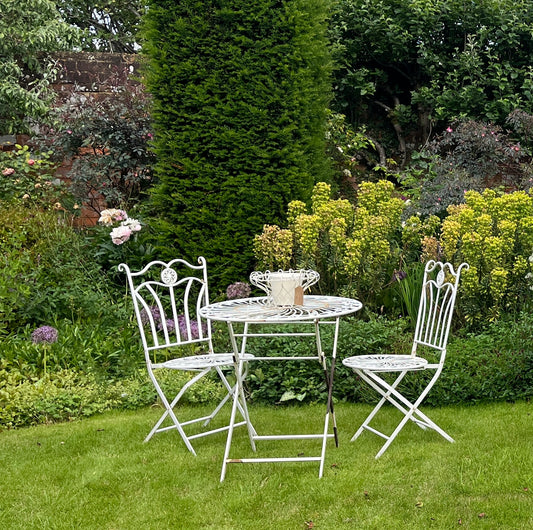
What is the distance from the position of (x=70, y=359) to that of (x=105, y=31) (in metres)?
12.0

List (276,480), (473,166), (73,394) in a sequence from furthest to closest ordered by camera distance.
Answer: (473,166) → (73,394) → (276,480)

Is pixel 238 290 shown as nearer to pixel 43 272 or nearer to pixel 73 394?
pixel 73 394

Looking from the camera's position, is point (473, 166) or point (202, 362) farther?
point (473, 166)

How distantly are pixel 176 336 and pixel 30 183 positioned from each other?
146 inches

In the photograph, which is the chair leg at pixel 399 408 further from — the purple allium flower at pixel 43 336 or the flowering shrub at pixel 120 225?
the flowering shrub at pixel 120 225

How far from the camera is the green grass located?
319 cm

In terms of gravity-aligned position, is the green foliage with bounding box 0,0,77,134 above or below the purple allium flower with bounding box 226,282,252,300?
above

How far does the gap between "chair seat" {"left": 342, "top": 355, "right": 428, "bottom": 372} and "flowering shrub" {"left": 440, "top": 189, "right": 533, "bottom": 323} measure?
5.11ft

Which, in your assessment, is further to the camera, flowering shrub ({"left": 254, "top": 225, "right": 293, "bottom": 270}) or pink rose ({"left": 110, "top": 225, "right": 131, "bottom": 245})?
pink rose ({"left": 110, "top": 225, "right": 131, "bottom": 245})

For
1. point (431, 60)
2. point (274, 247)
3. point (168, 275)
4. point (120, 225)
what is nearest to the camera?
point (168, 275)

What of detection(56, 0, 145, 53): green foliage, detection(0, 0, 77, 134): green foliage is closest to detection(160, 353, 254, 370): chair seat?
detection(0, 0, 77, 134): green foliage

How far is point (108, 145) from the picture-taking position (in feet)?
26.8

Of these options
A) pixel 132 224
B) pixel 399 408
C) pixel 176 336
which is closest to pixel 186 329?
pixel 176 336

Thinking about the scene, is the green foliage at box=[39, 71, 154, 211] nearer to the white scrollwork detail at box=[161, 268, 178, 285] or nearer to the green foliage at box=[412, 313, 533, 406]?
the white scrollwork detail at box=[161, 268, 178, 285]
